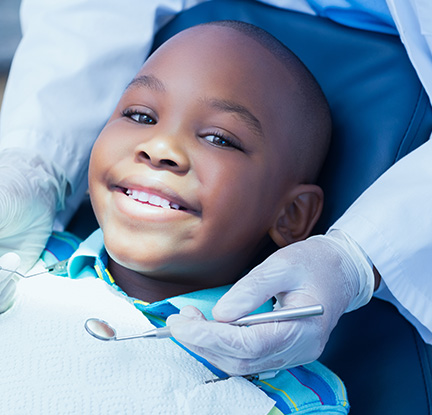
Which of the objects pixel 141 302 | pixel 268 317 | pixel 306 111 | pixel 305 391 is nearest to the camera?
pixel 268 317

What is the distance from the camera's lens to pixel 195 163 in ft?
3.39

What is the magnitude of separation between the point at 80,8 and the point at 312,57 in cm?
56

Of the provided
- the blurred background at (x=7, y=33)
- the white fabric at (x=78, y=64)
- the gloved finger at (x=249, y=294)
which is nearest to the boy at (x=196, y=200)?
the gloved finger at (x=249, y=294)

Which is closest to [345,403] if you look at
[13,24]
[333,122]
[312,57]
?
[333,122]

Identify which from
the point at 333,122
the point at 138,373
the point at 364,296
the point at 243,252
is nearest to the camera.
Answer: the point at 138,373

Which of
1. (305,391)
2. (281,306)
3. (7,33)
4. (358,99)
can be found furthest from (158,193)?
(7,33)

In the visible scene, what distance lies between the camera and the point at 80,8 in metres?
1.47

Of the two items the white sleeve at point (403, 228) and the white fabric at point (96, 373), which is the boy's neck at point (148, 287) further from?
the white sleeve at point (403, 228)

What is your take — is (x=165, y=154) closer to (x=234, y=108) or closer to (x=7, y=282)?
(x=234, y=108)

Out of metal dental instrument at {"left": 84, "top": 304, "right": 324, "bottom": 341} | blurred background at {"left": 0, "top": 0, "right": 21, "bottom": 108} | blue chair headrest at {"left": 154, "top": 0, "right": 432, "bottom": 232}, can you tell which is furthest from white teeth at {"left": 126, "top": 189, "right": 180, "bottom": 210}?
blurred background at {"left": 0, "top": 0, "right": 21, "bottom": 108}

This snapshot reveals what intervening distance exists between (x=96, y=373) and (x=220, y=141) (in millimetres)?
433

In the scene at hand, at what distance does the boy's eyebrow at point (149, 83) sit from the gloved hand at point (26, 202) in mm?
284

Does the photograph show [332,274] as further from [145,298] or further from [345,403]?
[145,298]

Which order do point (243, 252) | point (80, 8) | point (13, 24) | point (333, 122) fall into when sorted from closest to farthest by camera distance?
point (243, 252), point (333, 122), point (80, 8), point (13, 24)
